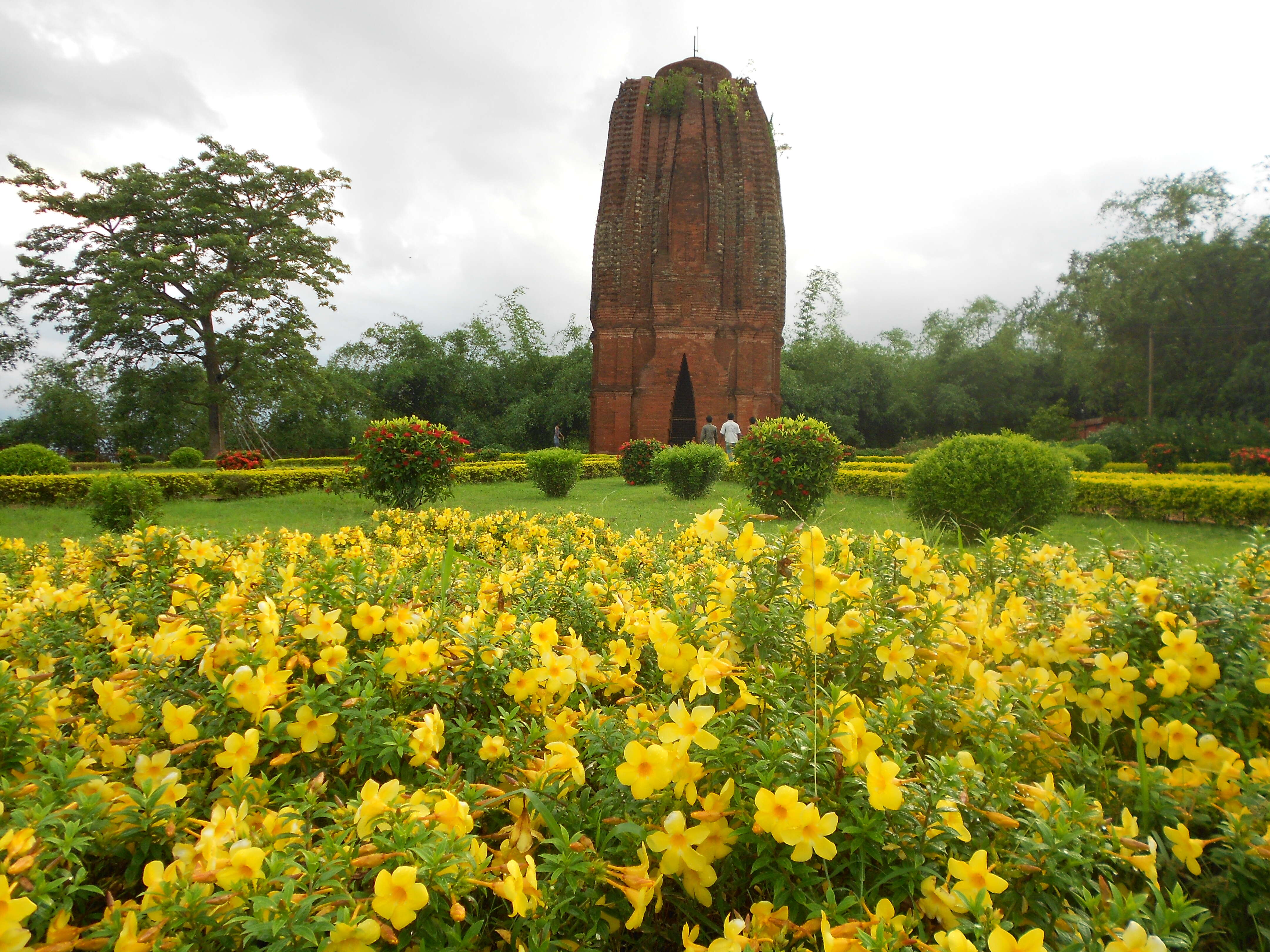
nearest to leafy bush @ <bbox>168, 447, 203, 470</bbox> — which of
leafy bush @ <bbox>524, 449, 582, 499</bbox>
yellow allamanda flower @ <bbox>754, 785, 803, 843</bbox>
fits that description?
leafy bush @ <bbox>524, 449, 582, 499</bbox>

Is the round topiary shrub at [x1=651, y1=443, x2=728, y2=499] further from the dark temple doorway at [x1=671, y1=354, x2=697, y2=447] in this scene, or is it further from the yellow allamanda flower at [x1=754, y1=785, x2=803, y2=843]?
the yellow allamanda flower at [x1=754, y1=785, x2=803, y2=843]

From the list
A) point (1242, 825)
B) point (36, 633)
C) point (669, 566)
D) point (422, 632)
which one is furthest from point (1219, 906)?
point (36, 633)

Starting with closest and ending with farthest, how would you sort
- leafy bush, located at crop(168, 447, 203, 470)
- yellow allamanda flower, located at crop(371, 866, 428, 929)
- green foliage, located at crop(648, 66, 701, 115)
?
1. yellow allamanda flower, located at crop(371, 866, 428, 929)
2. green foliage, located at crop(648, 66, 701, 115)
3. leafy bush, located at crop(168, 447, 203, 470)

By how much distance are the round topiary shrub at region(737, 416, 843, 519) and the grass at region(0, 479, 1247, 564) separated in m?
0.36

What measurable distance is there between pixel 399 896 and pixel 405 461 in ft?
27.1

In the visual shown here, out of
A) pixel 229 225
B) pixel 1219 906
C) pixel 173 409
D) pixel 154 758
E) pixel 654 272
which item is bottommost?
pixel 1219 906

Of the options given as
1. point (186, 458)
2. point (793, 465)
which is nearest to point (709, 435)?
point (793, 465)

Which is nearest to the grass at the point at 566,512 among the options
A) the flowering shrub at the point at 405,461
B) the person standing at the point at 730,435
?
the flowering shrub at the point at 405,461

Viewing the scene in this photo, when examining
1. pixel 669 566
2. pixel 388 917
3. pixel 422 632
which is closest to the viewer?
pixel 388 917

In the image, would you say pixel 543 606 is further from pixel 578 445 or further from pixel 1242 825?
pixel 578 445

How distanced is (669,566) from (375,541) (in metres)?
2.76

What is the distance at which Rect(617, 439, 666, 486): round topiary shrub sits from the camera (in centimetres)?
1303

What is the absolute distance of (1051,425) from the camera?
24.2 metres

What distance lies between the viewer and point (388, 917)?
757 mm
